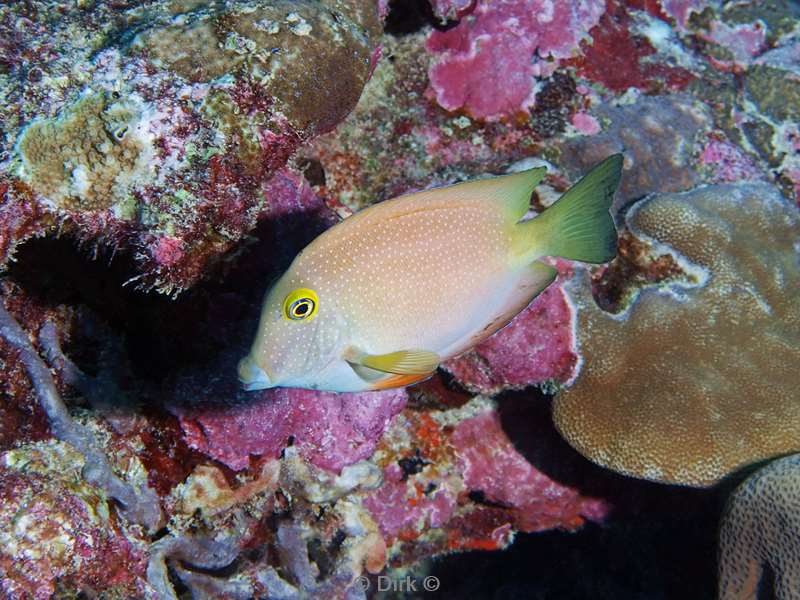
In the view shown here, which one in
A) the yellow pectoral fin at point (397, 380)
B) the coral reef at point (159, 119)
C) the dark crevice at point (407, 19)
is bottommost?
the yellow pectoral fin at point (397, 380)

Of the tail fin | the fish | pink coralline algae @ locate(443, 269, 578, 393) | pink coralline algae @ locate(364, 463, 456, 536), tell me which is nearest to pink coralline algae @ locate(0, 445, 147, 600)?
the fish

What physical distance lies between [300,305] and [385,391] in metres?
1.62

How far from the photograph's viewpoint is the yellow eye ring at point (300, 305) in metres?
2.17

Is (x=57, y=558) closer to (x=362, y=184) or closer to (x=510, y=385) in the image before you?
(x=510, y=385)

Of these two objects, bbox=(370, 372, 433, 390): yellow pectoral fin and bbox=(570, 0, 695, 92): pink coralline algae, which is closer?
bbox=(370, 372, 433, 390): yellow pectoral fin

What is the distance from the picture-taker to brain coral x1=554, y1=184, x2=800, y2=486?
3783 mm

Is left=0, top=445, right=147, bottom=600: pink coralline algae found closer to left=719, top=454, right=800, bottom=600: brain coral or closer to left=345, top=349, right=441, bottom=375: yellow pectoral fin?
left=345, top=349, right=441, bottom=375: yellow pectoral fin

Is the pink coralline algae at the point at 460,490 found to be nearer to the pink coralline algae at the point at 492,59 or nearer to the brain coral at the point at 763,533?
the brain coral at the point at 763,533

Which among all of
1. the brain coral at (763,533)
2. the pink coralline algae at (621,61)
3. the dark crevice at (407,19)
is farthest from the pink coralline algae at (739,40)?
the brain coral at (763,533)

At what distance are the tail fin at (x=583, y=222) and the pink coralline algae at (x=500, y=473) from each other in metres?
2.46

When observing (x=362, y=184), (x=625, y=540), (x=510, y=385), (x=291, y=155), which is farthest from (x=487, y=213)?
(x=625, y=540)

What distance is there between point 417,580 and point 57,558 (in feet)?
12.4

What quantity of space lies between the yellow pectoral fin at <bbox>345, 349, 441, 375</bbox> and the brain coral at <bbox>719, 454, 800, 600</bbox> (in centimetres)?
266

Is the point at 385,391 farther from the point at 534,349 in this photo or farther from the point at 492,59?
the point at 492,59
